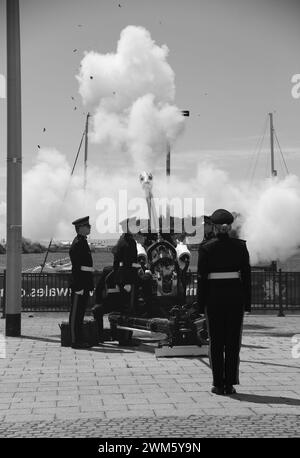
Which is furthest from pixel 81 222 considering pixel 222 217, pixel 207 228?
pixel 222 217

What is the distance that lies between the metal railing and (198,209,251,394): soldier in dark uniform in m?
9.94

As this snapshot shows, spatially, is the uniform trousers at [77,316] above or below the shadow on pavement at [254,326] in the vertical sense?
above

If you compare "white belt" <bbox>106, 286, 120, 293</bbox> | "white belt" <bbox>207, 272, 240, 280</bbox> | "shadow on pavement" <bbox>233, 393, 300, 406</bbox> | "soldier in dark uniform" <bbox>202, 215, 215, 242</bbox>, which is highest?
"soldier in dark uniform" <bbox>202, 215, 215, 242</bbox>

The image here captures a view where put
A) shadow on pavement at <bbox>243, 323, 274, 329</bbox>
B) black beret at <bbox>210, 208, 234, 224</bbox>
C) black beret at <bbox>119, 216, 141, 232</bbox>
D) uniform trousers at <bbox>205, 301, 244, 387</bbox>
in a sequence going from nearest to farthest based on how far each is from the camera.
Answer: uniform trousers at <bbox>205, 301, 244, 387</bbox>
black beret at <bbox>210, 208, 234, 224</bbox>
black beret at <bbox>119, 216, 141, 232</bbox>
shadow on pavement at <bbox>243, 323, 274, 329</bbox>

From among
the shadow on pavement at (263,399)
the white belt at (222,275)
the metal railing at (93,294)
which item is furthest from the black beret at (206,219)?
the metal railing at (93,294)

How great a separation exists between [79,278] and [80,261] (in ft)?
0.88

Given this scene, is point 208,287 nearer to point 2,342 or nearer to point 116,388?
point 116,388

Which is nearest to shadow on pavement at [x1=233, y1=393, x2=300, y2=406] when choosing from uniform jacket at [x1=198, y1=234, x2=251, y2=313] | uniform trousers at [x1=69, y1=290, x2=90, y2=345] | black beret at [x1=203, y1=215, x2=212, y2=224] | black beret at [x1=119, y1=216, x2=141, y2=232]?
uniform jacket at [x1=198, y1=234, x2=251, y2=313]

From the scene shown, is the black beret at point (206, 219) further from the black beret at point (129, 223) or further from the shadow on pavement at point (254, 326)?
the shadow on pavement at point (254, 326)

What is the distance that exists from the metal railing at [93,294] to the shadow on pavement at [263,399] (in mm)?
10155

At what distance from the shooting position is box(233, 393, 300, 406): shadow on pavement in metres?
7.16

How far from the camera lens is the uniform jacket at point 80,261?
11.2m

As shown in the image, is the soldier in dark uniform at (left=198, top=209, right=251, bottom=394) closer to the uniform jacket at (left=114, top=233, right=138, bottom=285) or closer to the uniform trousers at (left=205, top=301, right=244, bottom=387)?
the uniform trousers at (left=205, top=301, right=244, bottom=387)

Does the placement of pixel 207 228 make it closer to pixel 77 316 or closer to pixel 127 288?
pixel 127 288
